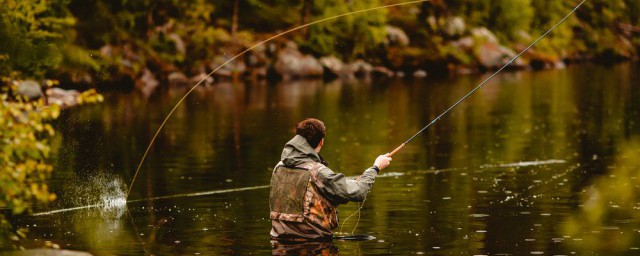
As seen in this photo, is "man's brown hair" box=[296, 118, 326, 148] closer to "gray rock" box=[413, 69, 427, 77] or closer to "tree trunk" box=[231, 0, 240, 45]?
"tree trunk" box=[231, 0, 240, 45]

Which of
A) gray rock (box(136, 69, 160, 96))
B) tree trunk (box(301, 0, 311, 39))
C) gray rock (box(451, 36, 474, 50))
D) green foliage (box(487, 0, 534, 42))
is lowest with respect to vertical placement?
gray rock (box(136, 69, 160, 96))

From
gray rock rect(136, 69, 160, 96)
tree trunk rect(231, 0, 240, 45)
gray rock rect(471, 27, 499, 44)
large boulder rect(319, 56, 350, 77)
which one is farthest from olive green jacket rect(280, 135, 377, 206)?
gray rock rect(471, 27, 499, 44)

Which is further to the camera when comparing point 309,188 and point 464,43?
point 464,43

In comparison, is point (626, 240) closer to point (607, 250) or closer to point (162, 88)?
point (607, 250)

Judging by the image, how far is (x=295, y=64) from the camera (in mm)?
73688

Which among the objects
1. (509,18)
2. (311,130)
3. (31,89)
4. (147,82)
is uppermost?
(509,18)

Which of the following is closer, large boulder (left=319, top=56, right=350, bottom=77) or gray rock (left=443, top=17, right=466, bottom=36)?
large boulder (left=319, top=56, right=350, bottom=77)

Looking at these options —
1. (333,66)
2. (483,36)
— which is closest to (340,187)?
(333,66)

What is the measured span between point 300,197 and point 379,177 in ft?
29.5

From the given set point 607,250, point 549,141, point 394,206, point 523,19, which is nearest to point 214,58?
point 523,19

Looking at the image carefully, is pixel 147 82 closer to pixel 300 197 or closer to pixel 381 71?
pixel 381 71

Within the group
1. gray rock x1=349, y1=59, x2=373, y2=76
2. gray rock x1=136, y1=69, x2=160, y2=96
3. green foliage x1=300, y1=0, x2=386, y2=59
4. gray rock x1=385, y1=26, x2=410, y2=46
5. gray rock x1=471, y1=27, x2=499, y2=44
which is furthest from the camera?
gray rock x1=471, y1=27, x2=499, y2=44

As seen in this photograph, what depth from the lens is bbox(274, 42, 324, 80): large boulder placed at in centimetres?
7294

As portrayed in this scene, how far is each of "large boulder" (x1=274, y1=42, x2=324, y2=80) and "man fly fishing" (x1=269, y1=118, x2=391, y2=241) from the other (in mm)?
59230
